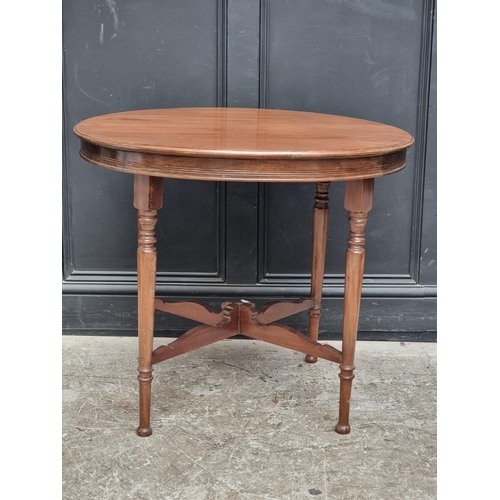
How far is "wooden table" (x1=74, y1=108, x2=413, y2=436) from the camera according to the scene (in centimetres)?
199

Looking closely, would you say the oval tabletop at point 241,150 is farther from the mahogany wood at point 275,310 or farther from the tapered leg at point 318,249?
the mahogany wood at point 275,310

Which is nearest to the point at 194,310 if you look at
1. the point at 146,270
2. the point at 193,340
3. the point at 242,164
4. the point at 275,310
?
the point at 193,340

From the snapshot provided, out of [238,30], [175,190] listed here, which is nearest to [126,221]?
[175,190]

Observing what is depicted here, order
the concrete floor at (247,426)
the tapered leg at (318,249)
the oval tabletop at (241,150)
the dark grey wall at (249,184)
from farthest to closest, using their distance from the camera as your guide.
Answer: the dark grey wall at (249,184) < the tapered leg at (318,249) < the concrete floor at (247,426) < the oval tabletop at (241,150)

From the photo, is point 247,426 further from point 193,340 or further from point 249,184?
point 249,184

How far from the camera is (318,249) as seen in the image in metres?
2.84

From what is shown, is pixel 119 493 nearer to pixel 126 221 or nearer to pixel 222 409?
pixel 222 409

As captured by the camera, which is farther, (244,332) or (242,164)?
(244,332)

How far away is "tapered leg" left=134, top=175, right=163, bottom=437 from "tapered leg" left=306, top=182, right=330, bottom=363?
0.79 metres

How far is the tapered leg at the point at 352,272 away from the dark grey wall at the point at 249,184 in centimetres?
81

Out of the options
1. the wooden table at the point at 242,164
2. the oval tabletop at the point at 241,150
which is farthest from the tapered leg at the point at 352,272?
the oval tabletop at the point at 241,150

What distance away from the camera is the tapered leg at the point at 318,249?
278 centimetres

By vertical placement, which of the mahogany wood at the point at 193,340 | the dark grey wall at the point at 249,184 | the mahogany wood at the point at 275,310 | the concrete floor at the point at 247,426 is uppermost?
the dark grey wall at the point at 249,184

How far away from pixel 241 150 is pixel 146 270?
532 millimetres
